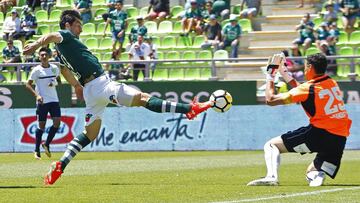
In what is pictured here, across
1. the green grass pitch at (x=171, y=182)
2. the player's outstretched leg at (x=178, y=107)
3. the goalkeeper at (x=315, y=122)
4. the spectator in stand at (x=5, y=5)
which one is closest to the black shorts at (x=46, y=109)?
the green grass pitch at (x=171, y=182)

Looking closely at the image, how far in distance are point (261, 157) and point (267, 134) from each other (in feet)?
14.1

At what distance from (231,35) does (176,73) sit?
10.4ft

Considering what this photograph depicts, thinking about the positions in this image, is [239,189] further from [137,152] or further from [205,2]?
[205,2]

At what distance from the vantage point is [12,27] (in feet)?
107

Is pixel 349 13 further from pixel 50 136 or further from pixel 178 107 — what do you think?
pixel 178 107

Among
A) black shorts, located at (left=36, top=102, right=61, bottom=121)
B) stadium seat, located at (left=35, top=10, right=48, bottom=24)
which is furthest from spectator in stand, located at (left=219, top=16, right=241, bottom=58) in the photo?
black shorts, located at (left=36, top=102, right=61, bottom=121)

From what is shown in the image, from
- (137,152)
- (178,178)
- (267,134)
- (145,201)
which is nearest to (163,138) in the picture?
(137,152)

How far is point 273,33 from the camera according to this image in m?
29.7

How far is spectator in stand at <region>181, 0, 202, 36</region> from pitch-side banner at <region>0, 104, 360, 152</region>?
5202 millimetres

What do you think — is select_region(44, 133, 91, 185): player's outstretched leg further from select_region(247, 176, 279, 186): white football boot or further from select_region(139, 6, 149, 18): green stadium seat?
select_region(139, 6, 149, 18): green stadium seat

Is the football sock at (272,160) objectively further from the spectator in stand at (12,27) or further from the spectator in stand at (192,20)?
the spectator in stand at (12,27)

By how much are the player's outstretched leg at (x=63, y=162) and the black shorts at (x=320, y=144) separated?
2.74 meters

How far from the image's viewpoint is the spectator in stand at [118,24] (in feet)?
102

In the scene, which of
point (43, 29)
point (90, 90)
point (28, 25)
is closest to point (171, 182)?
point (90, 90)
